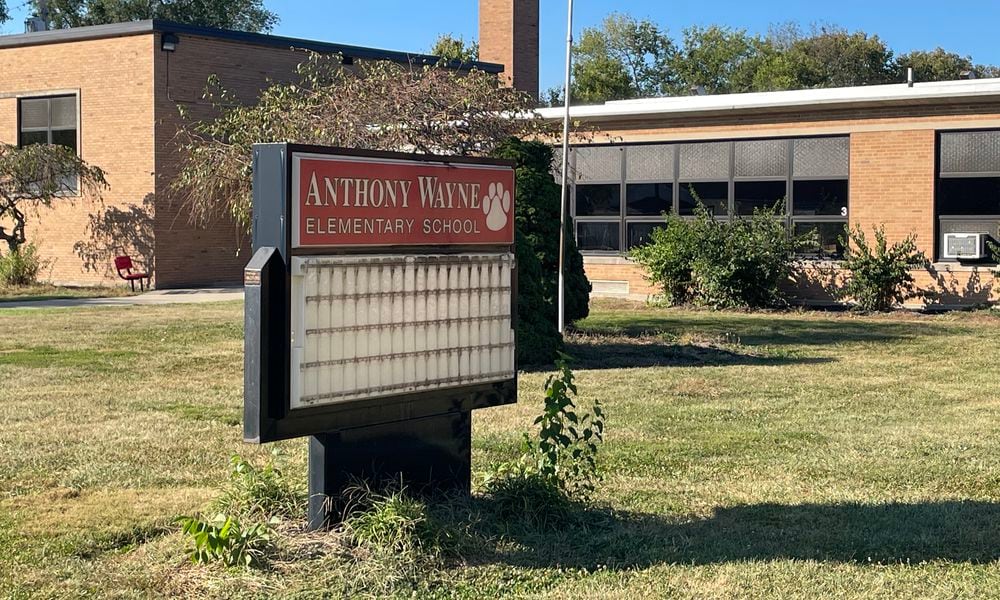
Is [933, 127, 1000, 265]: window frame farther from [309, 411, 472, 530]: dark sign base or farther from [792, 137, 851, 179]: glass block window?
[309, 411, 472, 530]: dark sign base

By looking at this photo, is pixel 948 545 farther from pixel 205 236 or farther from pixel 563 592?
pixel 205 236

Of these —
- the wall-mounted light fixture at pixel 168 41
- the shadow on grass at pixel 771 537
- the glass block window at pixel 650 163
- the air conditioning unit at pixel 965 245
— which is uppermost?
the wall-mounted light fixture at pixel 168 41

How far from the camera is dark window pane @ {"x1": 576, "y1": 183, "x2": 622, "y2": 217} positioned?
1040 inches

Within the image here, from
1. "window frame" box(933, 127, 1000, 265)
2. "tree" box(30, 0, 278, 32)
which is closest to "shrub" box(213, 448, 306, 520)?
"window frame" box(933, 127, 1000, 265)

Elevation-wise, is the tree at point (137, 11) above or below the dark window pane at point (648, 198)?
above

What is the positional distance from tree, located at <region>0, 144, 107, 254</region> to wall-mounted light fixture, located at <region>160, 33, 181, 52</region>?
326cm

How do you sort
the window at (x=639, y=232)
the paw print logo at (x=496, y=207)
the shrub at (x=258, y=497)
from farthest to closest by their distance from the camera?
1. the window at (x=639, y=232)
2. the paw print logo at (x=496, y=207)
3. the shrub at (x=258, y=497)

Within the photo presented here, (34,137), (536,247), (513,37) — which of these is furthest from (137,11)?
(536,247)

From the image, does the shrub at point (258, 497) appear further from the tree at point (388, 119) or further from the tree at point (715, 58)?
the tree at point (715, 58)

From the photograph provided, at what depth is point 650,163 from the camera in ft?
84.3

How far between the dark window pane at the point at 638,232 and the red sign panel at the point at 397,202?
61.6 feet

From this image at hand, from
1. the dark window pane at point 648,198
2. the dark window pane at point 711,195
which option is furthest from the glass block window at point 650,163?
the dark window pane at point 711,195

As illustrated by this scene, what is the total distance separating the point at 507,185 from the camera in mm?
7375

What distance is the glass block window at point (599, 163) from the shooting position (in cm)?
2620
